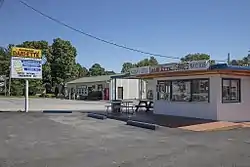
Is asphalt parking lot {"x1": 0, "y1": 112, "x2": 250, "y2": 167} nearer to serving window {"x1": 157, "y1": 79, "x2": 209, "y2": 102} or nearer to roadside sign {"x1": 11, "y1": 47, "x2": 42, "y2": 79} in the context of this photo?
serving window {"x1": 157, "y1": 79, "x2": 209, "y2": 102}

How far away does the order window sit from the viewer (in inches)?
716

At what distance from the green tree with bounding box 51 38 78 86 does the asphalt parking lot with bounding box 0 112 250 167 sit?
59.3 metres

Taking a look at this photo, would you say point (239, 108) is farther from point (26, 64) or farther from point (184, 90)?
point (26, 64)

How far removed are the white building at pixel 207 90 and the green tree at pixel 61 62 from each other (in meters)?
54.7

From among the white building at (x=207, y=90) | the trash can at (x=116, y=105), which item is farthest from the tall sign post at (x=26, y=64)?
the white building at (x=207, y=90)

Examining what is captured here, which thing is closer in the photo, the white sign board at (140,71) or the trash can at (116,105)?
the white sign board at (140,71)

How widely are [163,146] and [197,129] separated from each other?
4.45 metres

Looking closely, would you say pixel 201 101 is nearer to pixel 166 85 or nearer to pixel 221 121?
pixel 221 121

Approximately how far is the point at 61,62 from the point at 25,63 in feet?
159

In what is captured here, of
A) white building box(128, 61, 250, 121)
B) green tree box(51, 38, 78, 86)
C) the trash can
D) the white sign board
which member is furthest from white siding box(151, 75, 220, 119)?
green tree box(51, 38, 78, 86)

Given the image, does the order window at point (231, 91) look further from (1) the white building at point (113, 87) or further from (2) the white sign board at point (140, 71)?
(1) the white building at point (113, 87)

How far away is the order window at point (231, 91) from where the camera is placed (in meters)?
18.2

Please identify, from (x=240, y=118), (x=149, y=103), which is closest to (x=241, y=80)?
(x=240, y=118)

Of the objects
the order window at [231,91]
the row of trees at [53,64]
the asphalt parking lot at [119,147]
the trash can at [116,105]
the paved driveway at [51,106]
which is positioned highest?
the row of trees at [53,64]
